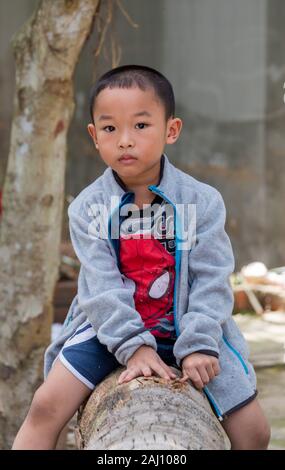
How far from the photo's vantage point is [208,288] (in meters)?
2.15

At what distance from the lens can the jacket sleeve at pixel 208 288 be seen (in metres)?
2.07

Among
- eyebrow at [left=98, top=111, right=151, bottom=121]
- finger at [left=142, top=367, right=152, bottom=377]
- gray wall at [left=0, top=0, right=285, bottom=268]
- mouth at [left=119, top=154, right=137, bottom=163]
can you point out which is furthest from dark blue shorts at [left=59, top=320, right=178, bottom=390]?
gray wall at [left=0, top=0, right=285, bottom=268]

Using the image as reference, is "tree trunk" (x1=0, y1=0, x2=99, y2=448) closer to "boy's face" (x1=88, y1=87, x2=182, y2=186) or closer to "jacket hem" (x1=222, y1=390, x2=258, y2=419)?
"boy's face" (x1=88, y1=87, x2=182, y2=186)

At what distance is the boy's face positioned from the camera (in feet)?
7.19

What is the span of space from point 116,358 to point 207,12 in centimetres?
578

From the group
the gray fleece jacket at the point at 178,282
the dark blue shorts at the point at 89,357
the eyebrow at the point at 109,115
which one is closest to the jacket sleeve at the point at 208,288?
the gray fleece jacket at the point at 178,282

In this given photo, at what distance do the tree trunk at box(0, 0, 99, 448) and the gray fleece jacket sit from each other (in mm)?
1247

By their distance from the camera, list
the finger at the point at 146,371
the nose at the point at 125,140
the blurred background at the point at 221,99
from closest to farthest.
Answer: the finger at the point at 146,371 < the nose at the point at 125,140 < the blurred background at the point at 221,99

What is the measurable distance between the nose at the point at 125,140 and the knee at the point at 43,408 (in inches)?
27.8

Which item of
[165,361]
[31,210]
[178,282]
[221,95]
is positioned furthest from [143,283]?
[221,95]

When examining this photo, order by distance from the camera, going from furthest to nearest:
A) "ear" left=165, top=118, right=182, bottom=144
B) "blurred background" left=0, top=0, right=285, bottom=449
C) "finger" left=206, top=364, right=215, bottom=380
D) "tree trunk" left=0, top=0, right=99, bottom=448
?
"blurred background" left=0, top=0, right=285, bottom=449 < "tree trunk" left=0, top=0, right=99, bottom=448 < "ear" left=165, top=118, right=182, bottom=144 < "finger" left=206, top=364, right=215, bottom=380

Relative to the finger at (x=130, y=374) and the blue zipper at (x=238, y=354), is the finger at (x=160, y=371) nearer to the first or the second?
the finger at (x=130, y=374)

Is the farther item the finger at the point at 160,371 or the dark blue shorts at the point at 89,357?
the dark blue shorts at the point at 89,357
